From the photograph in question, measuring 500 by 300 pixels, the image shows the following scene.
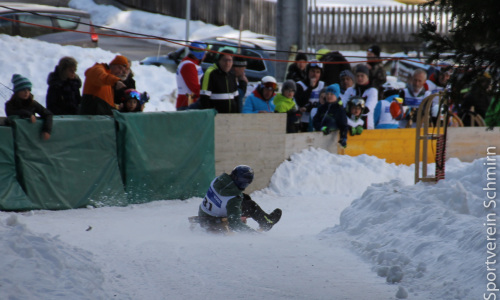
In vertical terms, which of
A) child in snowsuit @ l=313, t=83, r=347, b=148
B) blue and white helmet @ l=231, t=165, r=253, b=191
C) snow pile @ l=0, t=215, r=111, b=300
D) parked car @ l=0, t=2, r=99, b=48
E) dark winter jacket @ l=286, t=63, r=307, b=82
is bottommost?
snow pile @ l=0, t=215, r=111, b=300

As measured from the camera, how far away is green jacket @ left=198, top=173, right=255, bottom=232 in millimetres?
8938

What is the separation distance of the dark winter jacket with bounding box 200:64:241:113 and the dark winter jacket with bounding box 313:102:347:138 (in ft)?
6.01

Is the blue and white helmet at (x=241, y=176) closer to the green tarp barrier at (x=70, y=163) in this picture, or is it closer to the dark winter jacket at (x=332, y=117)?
the green tarp barrier at (x=70, y=163)

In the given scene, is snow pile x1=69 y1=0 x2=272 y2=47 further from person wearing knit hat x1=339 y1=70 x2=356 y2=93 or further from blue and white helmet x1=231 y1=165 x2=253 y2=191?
blue and white helmet x1=231 y1=165 x2=253 y2=191

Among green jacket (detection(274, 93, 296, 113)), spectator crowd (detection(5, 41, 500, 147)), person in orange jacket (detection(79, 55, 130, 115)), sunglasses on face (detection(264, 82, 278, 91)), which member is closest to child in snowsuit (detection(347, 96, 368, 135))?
spectator crowd (detection(5, 41, 500, 147))

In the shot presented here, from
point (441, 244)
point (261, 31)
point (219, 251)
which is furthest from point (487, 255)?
point (261, 31)

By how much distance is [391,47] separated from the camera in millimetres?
32406

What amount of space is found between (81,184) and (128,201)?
838mm

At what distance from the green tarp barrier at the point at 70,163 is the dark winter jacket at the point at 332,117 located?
14.1ft

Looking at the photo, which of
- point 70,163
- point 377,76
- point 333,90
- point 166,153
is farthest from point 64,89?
point 377,76

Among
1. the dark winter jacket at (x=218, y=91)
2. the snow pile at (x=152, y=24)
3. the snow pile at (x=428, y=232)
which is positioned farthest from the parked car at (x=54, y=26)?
the snow pile at (x=428, y=232)

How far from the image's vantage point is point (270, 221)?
9469 mm

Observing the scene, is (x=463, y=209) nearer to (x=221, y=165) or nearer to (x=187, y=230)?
(x=187, y=230)

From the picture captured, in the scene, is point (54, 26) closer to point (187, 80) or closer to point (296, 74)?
point (296, 74)
